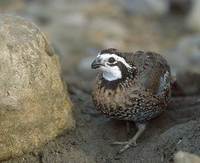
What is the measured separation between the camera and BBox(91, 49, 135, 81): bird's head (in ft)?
18.2

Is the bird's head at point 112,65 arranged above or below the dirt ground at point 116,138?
above

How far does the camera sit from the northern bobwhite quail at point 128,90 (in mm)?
5582

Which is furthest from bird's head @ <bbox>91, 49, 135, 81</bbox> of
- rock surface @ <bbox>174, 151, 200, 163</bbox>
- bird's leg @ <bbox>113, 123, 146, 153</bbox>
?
rock surface @ <bbox>174, 151, 200, 163</bbox>

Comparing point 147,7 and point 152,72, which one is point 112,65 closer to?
point 152,72

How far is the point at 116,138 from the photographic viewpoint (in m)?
5.88

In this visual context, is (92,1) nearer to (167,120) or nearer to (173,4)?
(173,4)

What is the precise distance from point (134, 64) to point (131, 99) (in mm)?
419

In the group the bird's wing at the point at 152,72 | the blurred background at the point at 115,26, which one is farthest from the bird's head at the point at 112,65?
the blurred background at the point at 115,26

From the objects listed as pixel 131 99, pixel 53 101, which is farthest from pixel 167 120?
pixel 53 101

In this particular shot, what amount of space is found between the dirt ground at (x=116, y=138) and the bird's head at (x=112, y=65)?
24.8 inches

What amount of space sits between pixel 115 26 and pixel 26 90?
7.08 metres

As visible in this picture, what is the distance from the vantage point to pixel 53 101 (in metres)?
5.49

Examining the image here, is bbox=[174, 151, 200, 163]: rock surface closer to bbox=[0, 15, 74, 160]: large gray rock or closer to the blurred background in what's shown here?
bbox=[0, 15, 74, 160]: large gray rock

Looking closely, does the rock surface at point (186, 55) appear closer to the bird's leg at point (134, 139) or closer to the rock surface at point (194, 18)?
the rock surface at point (194, 18)
